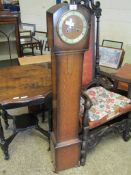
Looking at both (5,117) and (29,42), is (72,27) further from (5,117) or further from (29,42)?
(29,42)

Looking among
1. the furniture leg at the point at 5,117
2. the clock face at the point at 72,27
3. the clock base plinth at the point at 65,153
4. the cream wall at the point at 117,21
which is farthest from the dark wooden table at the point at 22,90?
the cream wall at the point at 117,21

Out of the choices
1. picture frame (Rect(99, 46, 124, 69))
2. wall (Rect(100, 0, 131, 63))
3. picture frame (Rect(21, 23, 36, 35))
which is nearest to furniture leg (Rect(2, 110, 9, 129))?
picture frame (Rect(99, 46, 124, 69))

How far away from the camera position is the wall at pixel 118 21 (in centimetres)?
262

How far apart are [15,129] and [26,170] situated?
0.39m

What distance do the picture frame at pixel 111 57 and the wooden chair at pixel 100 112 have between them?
622mm

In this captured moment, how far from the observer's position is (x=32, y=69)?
2076 mm

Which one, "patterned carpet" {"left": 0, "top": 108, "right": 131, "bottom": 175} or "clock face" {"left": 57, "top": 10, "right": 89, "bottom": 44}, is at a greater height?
"clock face" {"left": 57, "top": 10, "right": 89, "bottom": 44}

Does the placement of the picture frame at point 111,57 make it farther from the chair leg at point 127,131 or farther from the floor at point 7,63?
the floor at point 7,63

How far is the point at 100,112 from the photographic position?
5.45 feet

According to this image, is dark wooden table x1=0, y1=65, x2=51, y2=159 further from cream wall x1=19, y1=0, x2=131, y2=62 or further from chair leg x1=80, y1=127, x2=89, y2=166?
cream wall x1=19, y1=0, x2=131, y2=62

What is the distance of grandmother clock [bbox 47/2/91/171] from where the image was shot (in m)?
1.14

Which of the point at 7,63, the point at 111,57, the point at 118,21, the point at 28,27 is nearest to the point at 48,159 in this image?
the point at 111,57

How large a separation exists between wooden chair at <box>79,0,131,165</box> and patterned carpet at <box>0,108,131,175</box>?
0.09 m

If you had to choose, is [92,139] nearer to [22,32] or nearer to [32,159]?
[32,159]
